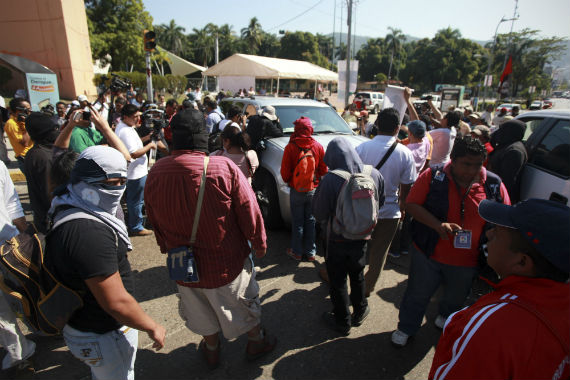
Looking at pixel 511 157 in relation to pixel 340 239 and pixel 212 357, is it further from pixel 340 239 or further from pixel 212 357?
pixel 212 357

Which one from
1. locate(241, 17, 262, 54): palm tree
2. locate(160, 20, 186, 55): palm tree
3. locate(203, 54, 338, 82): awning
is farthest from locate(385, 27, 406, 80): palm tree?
locate(203, 54, 338, 82): awning

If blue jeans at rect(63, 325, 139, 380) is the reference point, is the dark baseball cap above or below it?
above

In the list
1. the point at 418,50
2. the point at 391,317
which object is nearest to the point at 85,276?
the point at 391,317

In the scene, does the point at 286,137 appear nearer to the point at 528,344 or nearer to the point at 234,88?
the point at 528,344

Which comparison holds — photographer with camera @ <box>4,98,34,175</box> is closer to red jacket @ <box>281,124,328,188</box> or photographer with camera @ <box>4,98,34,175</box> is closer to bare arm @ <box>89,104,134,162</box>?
bare arm @ <box>89,104,134,162</box>

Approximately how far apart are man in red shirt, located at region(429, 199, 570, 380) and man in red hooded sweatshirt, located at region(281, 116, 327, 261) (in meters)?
2.51

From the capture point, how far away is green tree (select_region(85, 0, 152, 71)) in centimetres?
2909

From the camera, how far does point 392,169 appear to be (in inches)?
124

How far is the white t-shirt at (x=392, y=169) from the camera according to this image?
314 cm

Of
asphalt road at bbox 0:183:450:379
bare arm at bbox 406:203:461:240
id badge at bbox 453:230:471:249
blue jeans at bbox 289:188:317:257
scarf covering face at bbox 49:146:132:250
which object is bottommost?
asphalt road at bbox 0:183:450:379

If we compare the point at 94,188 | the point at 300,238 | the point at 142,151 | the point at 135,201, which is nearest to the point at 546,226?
the point at 94,188

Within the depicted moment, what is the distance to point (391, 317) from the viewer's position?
3076 mm

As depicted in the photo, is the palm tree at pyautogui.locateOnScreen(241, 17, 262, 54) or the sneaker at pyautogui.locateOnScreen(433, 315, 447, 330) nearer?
the sneaker at pyautogui.locateOnScreen(433, 315, 447, 330)

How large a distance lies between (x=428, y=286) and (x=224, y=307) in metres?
1.63
